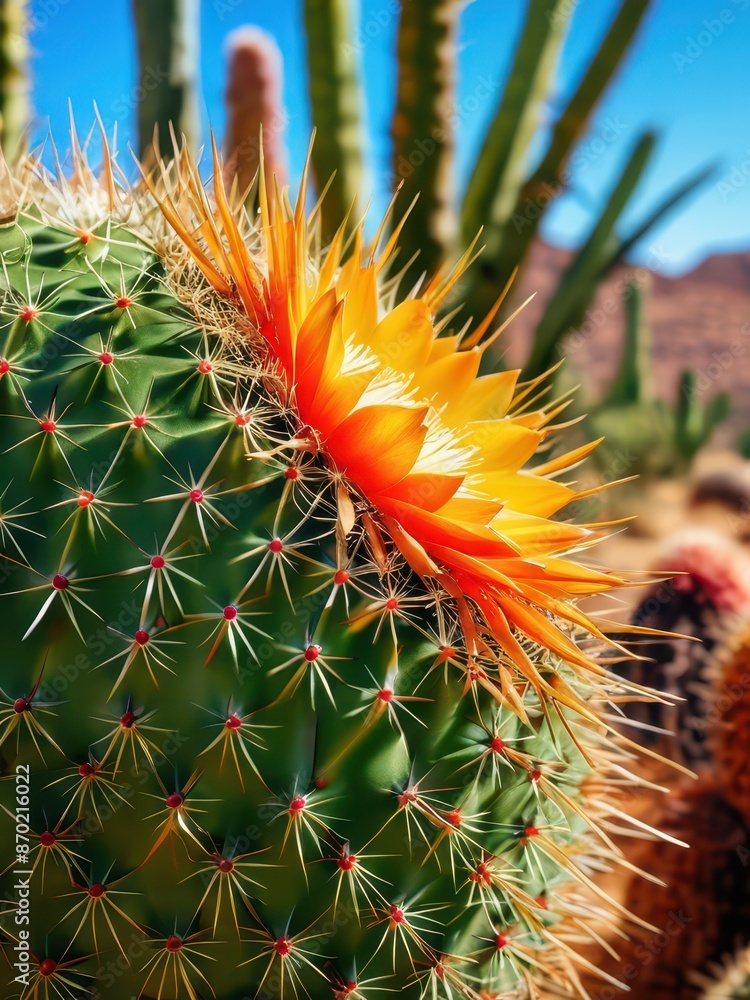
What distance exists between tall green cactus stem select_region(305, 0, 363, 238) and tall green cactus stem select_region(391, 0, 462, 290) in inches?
5.1

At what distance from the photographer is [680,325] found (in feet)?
57.5

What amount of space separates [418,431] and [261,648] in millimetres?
242

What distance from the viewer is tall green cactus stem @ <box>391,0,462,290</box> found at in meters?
2.29

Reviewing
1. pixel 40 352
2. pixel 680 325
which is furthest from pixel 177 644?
pixel 680 325

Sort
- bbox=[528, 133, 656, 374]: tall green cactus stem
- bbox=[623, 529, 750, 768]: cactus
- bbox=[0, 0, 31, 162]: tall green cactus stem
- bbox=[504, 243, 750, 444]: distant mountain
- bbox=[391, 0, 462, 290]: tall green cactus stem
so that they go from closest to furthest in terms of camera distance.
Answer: bbox=[623, 529, 750, 768]: cactus, bbox=[0, 0, 31, 162]: tall green cactus stem, bbox=[391, 0, 462, 290]: tall green cactus stem, bbox=[528, 133, 656, 374]: tall green cactus stem, bbox=[504, 243, 750, 444]: distant mountain

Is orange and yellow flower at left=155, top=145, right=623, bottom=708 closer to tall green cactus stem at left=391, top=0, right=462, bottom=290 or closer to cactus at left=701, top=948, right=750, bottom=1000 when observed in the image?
cactus at left=701, top=948, right=750, bottom=1000

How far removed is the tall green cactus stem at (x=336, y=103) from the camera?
7.72 ft

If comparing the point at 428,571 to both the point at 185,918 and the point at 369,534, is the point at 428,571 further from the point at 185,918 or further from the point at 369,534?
the point at 185,918

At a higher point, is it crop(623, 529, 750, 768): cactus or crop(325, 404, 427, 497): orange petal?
crop(325, 404, 427, 497): orange petal

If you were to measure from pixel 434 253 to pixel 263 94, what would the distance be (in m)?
2.59

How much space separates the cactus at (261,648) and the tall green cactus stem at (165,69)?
4.79ft

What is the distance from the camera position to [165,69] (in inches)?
87.6

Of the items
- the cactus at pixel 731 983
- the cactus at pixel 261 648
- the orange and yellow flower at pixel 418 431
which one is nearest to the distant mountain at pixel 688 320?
the cactus at pixel 731 983

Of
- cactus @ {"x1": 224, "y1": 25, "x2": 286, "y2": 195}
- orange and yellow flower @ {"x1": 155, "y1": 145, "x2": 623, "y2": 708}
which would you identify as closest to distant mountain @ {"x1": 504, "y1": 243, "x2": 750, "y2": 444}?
cactus @ {"x1": 224, "y1": 25, "x2": 286, "y2": 195}
